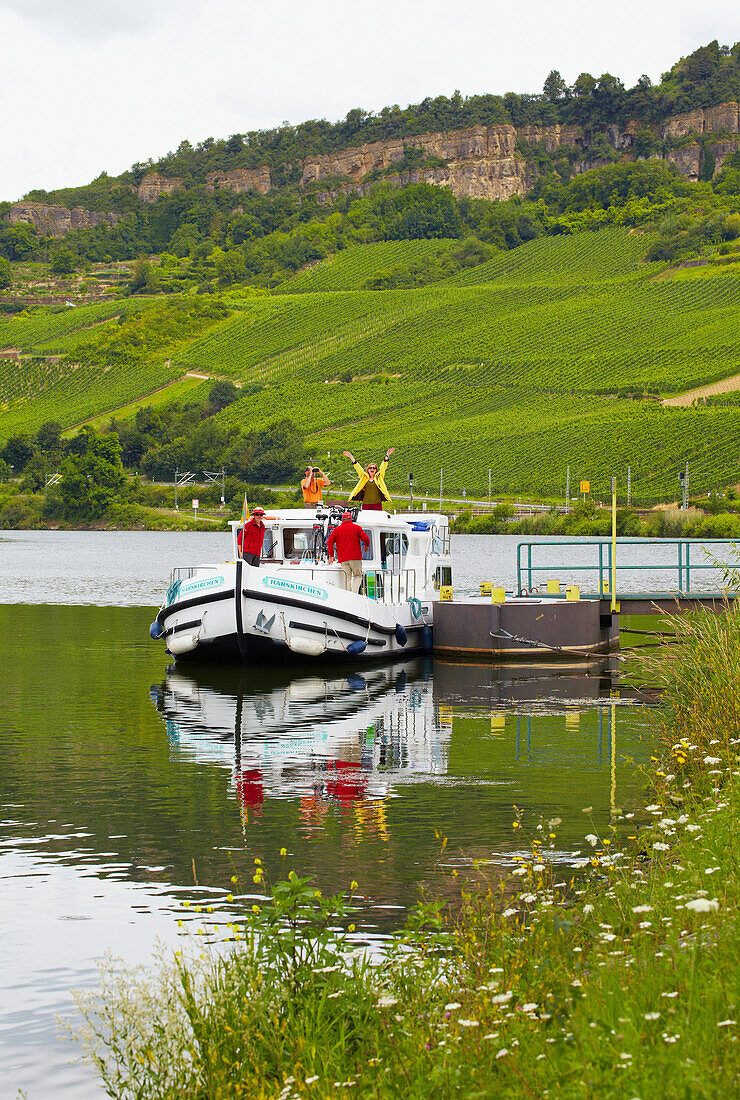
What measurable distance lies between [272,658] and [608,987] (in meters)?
20.0

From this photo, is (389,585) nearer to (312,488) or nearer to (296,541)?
(296,541)

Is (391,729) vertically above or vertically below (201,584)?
below

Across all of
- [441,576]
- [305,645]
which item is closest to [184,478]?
[441,576]

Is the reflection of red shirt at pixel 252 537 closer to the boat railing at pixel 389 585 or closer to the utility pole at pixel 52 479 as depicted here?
the boat railing at pixel 389 585

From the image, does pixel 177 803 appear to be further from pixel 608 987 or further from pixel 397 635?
pixel 397 635

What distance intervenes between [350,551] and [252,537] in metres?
1.84

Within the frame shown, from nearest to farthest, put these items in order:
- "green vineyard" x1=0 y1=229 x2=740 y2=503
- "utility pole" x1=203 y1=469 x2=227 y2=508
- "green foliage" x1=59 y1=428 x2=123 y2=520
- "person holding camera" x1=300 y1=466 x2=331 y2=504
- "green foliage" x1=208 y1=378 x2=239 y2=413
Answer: "person holding camera" x1=300 y1=466 x2=331 y2=504 → "green vineyard" x1=0 y1=229 x2=740 y2=503 → "green foliage" x1=59 y1=428 x2=123 y2=520 → "utility pole" x1=203 y1=469 x2=227 y2=508 → "green foliage" x1=208 y1=378 x2=239 y2=413

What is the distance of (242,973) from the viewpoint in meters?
6.41

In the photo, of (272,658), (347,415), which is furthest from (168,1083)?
(347,415)

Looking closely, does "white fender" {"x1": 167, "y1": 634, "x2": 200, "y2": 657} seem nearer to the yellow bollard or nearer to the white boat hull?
the white boat hull

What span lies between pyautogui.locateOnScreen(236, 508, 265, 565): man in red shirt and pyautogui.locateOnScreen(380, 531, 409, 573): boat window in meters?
2.73

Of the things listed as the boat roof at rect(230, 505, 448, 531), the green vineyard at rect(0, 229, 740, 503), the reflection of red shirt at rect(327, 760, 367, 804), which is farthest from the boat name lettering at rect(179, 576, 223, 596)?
the green vineyard at rect(0, 229, 740, 503)

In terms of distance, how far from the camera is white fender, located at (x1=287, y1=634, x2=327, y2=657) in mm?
24078

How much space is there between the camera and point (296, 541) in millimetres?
26047
